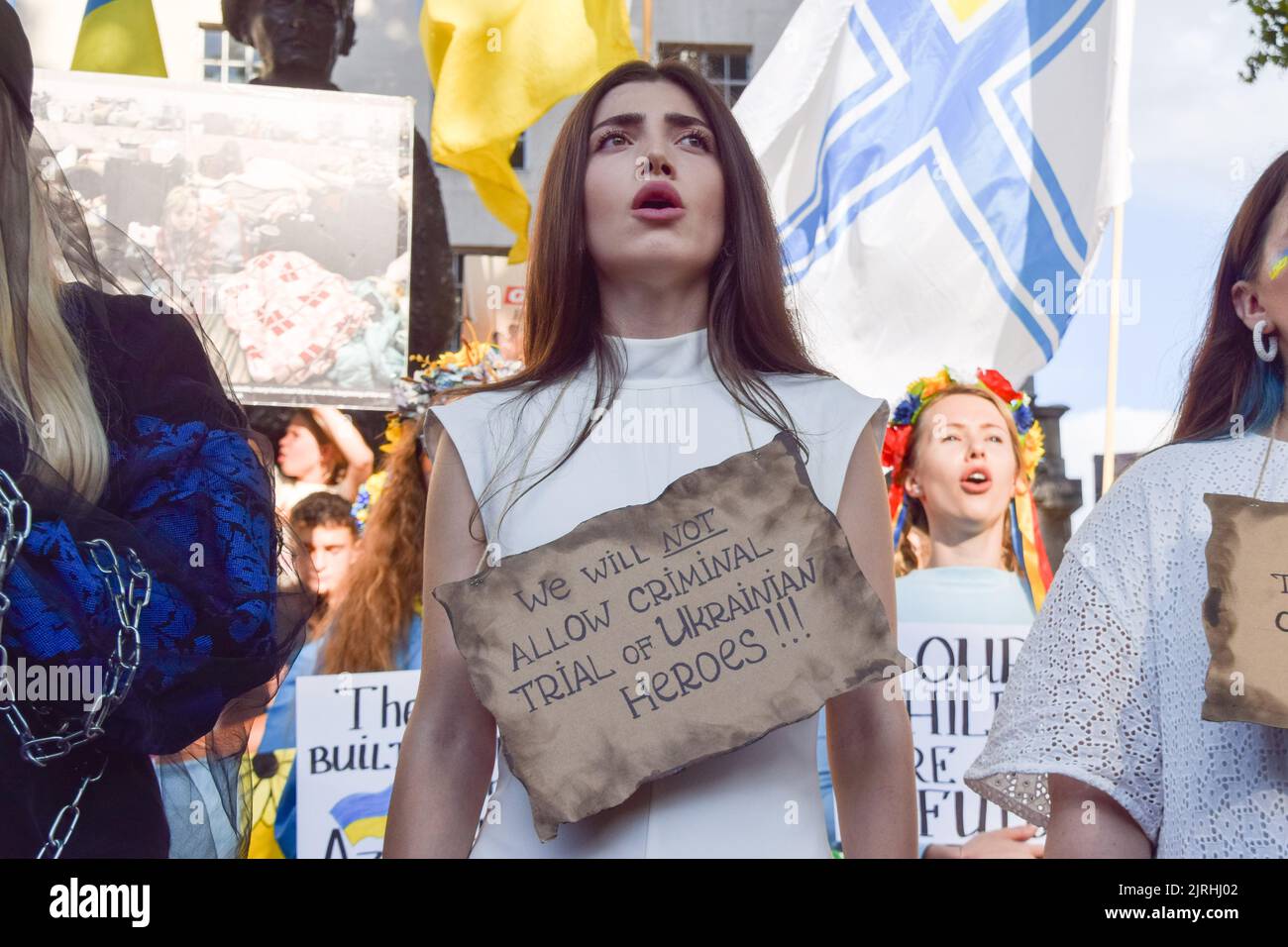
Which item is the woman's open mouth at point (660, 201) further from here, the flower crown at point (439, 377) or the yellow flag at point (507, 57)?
the yellow flag at point (507, 57)

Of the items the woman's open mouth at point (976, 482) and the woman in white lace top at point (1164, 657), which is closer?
the woman in white lace top at point (1164, 657)

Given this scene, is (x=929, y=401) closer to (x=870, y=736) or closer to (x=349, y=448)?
(x=349, y=448)

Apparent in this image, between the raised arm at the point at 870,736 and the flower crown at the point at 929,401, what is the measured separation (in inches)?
93.9

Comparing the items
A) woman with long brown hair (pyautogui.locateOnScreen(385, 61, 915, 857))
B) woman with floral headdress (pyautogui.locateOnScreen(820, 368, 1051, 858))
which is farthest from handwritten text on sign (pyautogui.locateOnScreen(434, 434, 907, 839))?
woman with floral headdress (pyautogui.locateOnScreen(820, 368, 1051, 858))

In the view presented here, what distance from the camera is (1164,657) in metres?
1.87

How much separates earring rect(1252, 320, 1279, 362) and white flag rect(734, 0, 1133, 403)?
7.99 ft

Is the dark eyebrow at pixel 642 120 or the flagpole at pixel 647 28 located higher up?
the flagpole at pixel 647 28

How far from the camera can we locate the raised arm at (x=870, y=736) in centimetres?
190

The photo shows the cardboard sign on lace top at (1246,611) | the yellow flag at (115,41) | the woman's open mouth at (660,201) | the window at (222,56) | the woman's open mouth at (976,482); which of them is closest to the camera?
the cardboard sign on lace top at (1246,611)

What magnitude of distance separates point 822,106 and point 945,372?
3.16 feet

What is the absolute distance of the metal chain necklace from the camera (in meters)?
→ 1.75

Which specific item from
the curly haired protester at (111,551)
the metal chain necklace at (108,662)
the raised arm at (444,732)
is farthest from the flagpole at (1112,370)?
the metal chain necklace at (108,662)

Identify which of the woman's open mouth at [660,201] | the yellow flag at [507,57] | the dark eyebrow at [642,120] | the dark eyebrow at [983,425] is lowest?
the dark eyebrow at [983,425]

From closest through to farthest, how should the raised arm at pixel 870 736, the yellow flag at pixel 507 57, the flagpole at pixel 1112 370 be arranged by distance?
the raised arm at pixel 870 736 < the flagpole at pixel 1112 370 < the yellow flag at pixel 507 57
